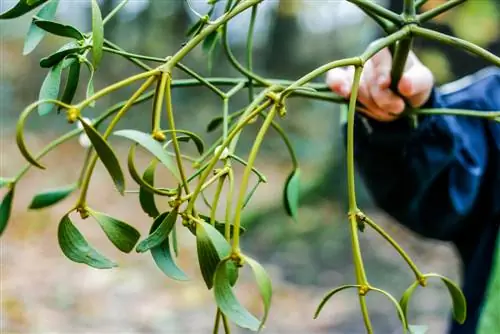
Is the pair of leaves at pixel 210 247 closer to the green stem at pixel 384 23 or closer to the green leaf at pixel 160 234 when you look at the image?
the green leaf at pixel 160 234

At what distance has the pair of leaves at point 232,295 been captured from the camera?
23cm

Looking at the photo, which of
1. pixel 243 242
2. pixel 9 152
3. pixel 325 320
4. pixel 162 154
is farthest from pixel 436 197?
pixel 9 152

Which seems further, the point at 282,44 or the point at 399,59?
the point at 282,44

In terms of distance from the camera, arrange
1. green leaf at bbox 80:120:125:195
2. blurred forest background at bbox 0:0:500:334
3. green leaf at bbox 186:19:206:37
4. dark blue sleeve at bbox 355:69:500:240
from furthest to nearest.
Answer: blurred forest background at bbox 0:0:500:334, dark blue sleeve at bbox 355:69:500:240, green leaf at bbox 186:19:206:37, green leaf at bbox 80:120:125:195

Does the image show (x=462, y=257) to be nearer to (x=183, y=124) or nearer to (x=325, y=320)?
(x=325, y=320)

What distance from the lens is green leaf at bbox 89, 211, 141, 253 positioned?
26cm

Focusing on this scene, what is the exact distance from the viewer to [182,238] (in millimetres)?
2383

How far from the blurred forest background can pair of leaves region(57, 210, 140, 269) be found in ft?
3.46

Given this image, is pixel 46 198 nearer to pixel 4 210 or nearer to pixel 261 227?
pixel 4 210

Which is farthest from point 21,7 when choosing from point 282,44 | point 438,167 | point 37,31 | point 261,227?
point 282,44

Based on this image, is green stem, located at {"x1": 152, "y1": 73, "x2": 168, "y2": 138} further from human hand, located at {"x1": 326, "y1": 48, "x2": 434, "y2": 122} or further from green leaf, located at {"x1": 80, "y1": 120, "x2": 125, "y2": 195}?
human hand, located at {"x1": 326, "y1": 48, "x2": 434, "y2": 122}

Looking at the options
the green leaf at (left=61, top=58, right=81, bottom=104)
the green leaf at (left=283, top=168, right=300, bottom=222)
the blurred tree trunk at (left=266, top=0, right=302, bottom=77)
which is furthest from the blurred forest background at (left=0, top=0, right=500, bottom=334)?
the green leaf at (left=61, top=58, right=81, bottom=104)

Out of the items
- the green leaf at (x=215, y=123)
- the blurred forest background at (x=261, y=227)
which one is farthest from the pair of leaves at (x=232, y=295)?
the blurred forest background at (x=261, y=227)

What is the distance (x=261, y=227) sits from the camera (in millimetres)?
2262
